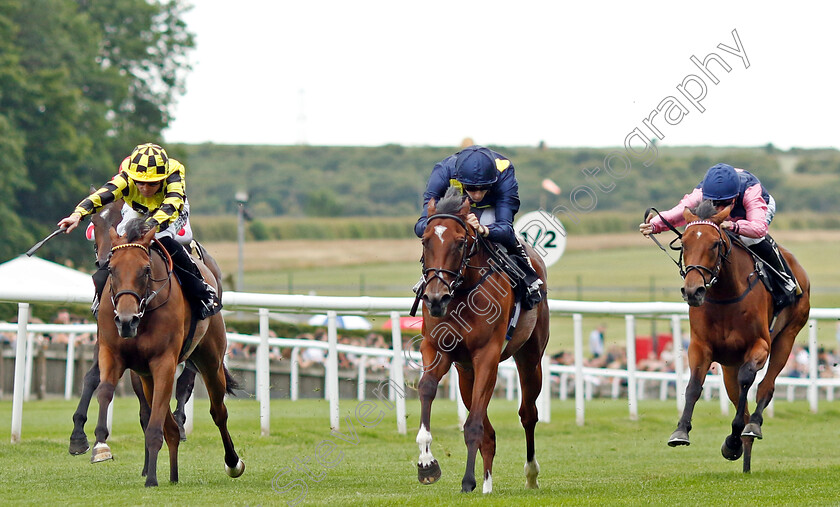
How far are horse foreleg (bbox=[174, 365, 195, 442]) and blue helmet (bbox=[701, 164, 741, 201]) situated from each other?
13.7ft

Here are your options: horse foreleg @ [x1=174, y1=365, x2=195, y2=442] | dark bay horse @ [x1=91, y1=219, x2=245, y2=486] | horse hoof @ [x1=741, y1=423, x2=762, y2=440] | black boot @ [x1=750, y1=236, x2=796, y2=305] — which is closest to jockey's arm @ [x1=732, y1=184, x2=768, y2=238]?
black boot @ [x1=750, y1=236, x2=796, y2=305]

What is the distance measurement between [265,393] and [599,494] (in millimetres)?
4421

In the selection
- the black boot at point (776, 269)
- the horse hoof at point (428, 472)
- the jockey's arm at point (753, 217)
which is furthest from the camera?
the black boot at point (776, 269)

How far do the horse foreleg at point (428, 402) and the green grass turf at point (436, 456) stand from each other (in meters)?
0.15

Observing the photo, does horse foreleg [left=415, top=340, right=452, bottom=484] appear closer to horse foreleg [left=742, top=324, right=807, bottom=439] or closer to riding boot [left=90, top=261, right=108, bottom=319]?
riding boot [left=90, top=261, right=108, bottom=319]

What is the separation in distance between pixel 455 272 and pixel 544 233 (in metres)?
5.33

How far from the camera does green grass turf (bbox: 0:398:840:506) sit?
7.09 meters

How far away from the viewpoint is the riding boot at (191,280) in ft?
27.1

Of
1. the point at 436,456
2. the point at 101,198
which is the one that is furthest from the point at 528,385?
the point at 101,198

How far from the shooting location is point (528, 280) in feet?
26.8

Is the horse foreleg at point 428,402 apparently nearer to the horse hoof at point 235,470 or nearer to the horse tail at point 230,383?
the horse hoof at point 235,470

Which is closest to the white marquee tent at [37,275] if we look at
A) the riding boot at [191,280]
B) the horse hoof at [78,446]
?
the riding boot at [191,280]

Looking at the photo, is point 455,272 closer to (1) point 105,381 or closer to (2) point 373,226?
(1) point 105,381

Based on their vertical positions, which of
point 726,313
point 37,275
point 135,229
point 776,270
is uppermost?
point 37,275
